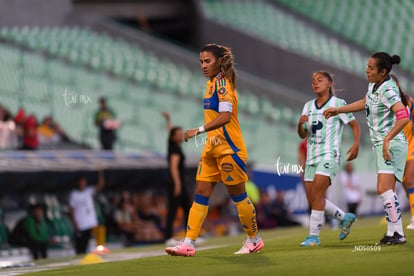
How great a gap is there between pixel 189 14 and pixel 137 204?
21.4 metres

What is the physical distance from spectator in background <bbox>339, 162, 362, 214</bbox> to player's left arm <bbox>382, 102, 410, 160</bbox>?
13.6 meters

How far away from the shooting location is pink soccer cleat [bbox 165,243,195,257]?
1053 centimetres

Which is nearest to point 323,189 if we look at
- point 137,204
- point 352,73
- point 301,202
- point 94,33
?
point 137,204

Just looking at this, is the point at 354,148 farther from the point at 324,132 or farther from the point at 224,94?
the point at 224,94

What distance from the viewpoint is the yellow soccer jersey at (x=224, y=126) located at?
10.3m

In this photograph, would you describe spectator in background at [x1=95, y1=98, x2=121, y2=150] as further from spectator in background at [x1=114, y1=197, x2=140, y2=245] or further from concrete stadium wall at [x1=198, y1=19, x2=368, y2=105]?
concrete stadium wall at [x1=198, y1=19, x2=368, y2=105]

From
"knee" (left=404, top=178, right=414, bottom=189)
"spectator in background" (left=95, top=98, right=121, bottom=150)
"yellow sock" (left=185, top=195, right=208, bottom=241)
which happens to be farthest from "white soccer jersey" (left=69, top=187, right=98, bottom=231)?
"yellow sock" (left=185, top=195, right=208, bottom=241)

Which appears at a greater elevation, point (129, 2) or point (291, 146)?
point (129, 2)

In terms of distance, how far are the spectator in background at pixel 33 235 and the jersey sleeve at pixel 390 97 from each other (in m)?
10.3

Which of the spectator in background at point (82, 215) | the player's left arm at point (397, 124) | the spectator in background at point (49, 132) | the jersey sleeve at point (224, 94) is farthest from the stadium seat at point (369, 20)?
the jersey sleeve at point (224, 94)

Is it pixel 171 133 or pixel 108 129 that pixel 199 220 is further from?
pixel 108 129

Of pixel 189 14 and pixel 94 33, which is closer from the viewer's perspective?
pixel 94 33

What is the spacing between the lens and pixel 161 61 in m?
37.0

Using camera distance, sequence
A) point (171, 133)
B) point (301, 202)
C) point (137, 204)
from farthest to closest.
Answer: point (301, 202), point (137, 204), point (171, 133)
